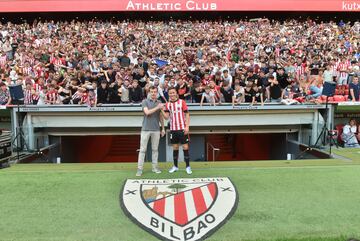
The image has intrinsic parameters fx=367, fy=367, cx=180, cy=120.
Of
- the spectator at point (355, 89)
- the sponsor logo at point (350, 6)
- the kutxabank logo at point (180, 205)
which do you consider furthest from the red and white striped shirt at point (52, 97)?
→ the sponsor logo at point (350, 6)

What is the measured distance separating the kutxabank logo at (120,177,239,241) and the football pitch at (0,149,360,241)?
15 centimetres

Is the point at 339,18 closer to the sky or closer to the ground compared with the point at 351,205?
closer to the sky

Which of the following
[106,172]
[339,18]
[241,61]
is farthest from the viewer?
[339,18]

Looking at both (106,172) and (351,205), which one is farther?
(106,172)

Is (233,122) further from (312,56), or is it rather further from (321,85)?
(312,56)

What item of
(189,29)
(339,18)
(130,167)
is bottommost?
(130,167)

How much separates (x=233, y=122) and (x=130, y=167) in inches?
189

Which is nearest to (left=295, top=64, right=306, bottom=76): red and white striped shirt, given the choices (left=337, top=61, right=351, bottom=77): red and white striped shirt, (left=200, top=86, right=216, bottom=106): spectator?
(left=337, top=61, right=351, bottom=77): red and white striped shirt

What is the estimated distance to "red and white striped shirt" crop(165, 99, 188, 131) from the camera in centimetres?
751

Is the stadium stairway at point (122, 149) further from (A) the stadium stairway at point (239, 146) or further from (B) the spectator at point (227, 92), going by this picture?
(B) the spectator at point (227, 92)

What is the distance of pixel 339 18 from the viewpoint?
34188 mm

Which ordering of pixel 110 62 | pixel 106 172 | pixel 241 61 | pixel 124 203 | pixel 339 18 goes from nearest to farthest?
pixel 124 203, pixel 106 172, pixel 110 62, pixel 241 61, pixel 339 18

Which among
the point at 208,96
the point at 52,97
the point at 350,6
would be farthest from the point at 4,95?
the point at 350,6

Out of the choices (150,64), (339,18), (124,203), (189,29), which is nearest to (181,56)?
(150,64)
